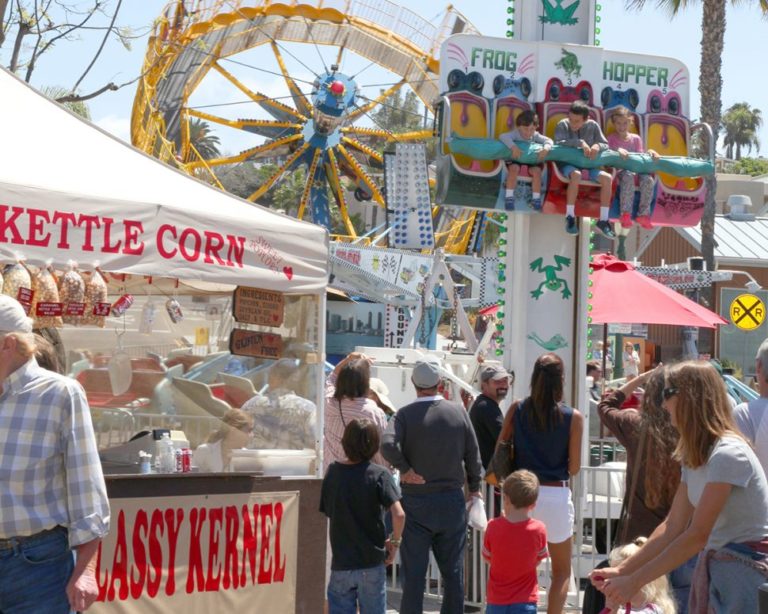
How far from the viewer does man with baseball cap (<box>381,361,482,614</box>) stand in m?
7.53

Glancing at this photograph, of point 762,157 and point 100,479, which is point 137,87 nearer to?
point 100,479

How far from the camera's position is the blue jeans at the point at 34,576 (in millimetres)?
4465

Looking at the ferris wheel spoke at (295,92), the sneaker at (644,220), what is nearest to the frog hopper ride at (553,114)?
the sneaker at (644,220)

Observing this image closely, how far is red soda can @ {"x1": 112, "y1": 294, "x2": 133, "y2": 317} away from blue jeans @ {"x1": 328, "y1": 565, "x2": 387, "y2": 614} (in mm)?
3149

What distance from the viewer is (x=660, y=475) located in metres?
6.50

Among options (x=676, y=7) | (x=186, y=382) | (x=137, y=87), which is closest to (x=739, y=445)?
(x=186, y=382)

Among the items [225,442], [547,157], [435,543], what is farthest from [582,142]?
[225,442]

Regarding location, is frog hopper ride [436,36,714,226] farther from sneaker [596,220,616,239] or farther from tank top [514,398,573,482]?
tank top [514,398,573,482]

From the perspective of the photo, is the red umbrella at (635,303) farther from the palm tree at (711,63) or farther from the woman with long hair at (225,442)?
the palm tree at (711,63)

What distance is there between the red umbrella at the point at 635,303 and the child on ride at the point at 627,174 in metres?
1.02

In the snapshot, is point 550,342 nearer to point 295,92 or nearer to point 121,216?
point 121,216

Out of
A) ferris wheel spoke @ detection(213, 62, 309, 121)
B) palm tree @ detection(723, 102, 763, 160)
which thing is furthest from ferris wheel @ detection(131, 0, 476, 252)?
palm tree @ detection(723, 102, 763, 160)

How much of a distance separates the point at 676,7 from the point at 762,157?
98841 millimetres

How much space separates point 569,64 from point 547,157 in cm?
100
